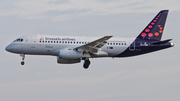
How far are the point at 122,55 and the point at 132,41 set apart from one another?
2595 mm

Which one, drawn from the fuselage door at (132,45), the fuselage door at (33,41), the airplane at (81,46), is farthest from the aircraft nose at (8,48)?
the fuselage door at (132,45)

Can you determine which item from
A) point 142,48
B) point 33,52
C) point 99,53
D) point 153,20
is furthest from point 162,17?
point 33,52

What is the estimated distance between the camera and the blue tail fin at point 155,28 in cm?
5696

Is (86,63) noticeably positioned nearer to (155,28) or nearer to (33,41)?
(33,41)

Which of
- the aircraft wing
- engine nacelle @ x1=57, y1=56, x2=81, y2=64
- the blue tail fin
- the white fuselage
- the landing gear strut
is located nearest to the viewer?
the aircraft wing

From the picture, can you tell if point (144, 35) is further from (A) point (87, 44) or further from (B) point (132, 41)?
(A) point (87, 44)

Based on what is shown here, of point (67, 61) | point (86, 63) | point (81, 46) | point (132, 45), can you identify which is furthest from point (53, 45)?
point (132, 45)

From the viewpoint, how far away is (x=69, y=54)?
5112 centimetres

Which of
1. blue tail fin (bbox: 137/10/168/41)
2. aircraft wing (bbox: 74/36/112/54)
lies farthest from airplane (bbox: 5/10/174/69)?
blue tail fin (bbox: 137/10/168/41)

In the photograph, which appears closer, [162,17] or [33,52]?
[33,52]

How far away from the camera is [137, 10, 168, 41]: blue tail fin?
187 ft

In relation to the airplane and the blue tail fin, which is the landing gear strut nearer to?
the airplane

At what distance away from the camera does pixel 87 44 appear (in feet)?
166

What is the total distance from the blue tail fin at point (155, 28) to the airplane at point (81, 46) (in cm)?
59
